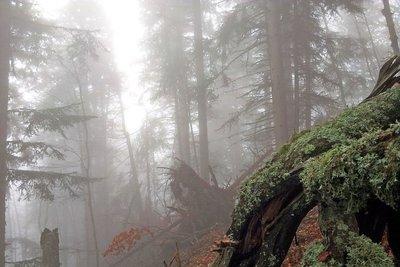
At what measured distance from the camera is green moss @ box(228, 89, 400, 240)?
2348mm

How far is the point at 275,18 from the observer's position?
1298 cm

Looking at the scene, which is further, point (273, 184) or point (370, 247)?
point (273, 184)

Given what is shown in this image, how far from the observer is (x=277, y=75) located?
12.5 metres

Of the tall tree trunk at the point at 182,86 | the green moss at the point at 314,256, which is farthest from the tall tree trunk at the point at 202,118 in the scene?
the green moss at the point at 314,256

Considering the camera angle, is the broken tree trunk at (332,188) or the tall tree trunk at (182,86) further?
the tall tree trunk at (182,86)

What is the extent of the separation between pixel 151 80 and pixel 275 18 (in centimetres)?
1400

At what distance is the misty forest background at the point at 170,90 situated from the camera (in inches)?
518

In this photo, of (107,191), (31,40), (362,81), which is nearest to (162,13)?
(31,40)

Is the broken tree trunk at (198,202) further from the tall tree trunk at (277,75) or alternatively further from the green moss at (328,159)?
the green moss at (328,159)

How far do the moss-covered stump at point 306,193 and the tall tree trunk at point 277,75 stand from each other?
28.9 ft

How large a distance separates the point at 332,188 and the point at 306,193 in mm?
283

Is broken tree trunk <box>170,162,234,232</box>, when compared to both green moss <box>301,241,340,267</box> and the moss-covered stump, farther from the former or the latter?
green moss <box>301,241,340,267</box>

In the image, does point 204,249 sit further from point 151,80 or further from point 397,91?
point 151,80

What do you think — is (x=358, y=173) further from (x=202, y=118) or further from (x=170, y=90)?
(x=170, y=90)
